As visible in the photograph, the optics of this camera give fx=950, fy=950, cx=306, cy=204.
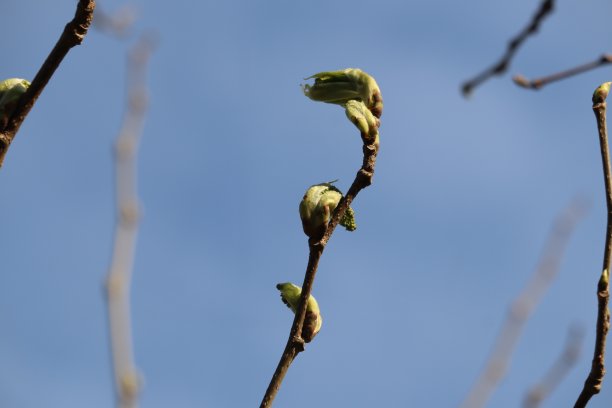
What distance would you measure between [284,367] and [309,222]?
0.35m

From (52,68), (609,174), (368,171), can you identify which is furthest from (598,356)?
(52,68)

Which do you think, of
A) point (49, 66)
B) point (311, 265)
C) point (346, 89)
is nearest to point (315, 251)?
point (311, 265)

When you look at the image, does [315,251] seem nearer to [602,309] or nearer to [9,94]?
[602,309]

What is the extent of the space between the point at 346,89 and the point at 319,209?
39 cm

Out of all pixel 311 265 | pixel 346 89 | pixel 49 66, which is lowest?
pixel 311 265

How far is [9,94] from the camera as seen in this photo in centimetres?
216

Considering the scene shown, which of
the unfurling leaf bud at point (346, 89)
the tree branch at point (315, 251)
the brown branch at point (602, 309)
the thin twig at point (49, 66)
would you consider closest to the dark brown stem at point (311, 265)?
the tree branch at point (315, 251)

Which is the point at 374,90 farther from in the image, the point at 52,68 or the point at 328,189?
the point at 52,68

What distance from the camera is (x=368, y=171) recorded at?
6.73 feet

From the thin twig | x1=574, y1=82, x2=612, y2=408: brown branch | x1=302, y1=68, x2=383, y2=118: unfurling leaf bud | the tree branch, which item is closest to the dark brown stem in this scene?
the tree branch

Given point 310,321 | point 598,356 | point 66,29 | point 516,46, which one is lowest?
point 310,321

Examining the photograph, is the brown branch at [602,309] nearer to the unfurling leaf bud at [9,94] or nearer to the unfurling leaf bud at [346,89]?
the unfurling leaf bud at [346,89]

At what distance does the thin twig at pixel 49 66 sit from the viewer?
79.6 inches

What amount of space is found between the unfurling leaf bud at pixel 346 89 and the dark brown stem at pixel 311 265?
16cm
